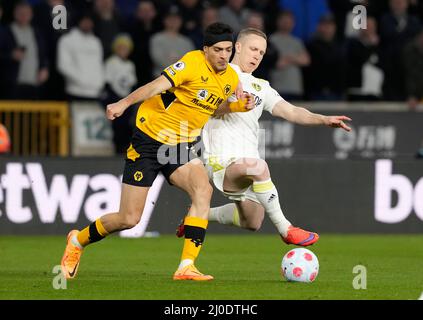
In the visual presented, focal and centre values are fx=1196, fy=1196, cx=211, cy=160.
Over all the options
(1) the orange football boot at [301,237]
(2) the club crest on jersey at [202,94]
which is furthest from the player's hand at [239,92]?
(1) the orange football boot at [301,237]

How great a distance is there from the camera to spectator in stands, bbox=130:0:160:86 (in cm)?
1848

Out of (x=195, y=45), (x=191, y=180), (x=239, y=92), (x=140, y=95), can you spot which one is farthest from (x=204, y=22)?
(x=140, y=95)

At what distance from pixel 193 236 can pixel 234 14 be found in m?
9.05

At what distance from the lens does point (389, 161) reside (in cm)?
1747

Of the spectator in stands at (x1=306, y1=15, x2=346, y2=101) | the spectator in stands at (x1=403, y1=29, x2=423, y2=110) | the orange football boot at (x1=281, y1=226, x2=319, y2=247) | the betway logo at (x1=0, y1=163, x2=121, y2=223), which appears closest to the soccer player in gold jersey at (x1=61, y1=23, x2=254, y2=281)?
the orange football boot at (x1=281, y1=226, x2=319, y2=247)

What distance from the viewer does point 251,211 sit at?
12102 millimetres

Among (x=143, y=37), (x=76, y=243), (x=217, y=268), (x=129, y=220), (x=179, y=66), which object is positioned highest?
(x=143, y=37)

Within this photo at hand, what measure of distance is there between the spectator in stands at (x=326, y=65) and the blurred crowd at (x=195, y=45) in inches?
0.6

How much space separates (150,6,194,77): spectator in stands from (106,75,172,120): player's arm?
797cm

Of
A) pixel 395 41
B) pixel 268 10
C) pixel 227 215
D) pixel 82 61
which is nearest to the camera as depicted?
pixel 227 215

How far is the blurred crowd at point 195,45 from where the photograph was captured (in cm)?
1791

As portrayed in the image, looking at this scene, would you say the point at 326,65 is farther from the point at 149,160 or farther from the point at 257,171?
the point at 149,160
